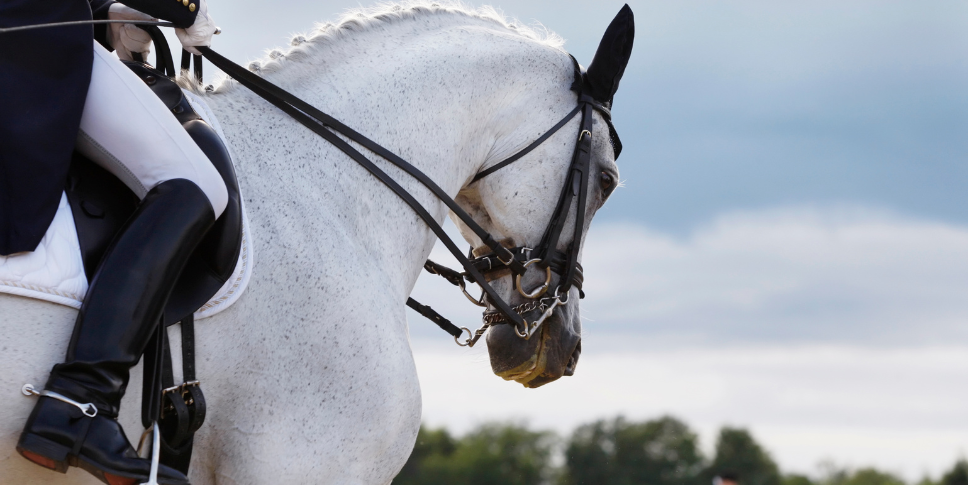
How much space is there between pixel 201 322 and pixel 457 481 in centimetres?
8864

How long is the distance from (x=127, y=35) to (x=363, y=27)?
1.16 metres

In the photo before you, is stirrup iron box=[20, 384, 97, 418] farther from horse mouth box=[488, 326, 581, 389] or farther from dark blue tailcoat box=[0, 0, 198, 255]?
horse mouth box=[488, 326, 581, 389]

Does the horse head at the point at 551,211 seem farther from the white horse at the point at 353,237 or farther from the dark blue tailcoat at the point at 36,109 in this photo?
the dark blue tailcoat at the point at 36,109

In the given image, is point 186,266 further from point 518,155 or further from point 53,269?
point 518,155

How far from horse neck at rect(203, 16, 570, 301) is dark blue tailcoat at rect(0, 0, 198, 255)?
81cm

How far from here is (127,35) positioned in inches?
164

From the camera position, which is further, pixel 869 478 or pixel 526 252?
pixel 869 478

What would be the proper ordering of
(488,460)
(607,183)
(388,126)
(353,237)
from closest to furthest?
1. (353,237)
2. (388,126)
3. (607,183)
4. (488,460)

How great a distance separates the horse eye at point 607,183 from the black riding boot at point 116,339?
103 inches

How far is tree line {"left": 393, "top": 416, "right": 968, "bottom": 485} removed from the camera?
243ft

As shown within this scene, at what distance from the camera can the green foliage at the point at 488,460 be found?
288ft

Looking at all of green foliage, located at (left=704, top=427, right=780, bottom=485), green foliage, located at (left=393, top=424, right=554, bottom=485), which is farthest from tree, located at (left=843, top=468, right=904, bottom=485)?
green foliage, located at (left=393, top=424, right=554, bottom=485)

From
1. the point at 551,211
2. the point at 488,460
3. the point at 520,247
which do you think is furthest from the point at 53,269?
the point at 488,460

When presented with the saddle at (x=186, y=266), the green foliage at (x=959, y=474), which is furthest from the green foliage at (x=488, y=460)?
the saddle at (x=186, y=266)
